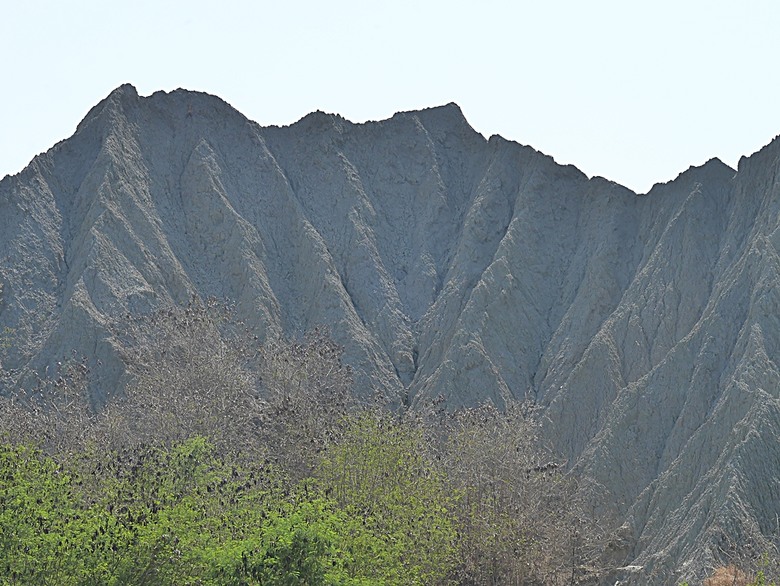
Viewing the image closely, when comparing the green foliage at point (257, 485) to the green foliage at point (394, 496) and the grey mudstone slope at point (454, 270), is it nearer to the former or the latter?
the green foliage at point (394, 496)

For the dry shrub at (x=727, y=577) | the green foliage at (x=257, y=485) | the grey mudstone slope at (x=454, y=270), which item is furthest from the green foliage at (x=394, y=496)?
the grey mudstone slope at (x=454, y=270)

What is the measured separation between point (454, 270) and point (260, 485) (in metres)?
27.8

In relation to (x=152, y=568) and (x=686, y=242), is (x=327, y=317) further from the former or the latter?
(x=152, y=568)

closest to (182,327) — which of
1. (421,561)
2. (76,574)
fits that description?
(421,561)

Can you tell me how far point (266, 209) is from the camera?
5803 cm

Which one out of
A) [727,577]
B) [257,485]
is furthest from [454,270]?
[257,485]

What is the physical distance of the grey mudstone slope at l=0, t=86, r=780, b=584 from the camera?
39.3 metres

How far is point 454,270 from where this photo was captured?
54.3 m

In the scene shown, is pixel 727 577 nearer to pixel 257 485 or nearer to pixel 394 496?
pixel 394 496

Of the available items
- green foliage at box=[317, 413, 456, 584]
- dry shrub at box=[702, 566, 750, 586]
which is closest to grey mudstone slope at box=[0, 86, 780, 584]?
dry shrub at box=[702, 566, 750, 586]

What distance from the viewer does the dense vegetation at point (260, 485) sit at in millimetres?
22344

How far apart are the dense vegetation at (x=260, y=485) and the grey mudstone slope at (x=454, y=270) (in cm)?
315

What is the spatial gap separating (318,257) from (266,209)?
470 centimetres

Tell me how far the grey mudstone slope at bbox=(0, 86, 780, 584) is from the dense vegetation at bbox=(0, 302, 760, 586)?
10.3 ft
